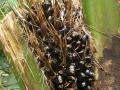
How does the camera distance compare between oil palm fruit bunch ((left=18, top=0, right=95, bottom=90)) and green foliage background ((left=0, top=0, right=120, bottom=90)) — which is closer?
green foliage background ((left=0, top=0, right=120, bottom=90))

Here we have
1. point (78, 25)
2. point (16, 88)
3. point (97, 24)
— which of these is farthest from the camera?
point (16, 88)

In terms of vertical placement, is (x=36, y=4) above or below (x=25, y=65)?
above

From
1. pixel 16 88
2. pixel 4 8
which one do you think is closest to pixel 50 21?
pixel 4 8

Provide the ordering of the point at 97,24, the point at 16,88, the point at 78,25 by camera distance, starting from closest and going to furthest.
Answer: the point at 97,24, the point at 78,25, the point at 16,88

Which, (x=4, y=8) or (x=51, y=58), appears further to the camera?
(x=4, y=8)

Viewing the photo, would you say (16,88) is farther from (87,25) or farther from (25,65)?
(87,25)

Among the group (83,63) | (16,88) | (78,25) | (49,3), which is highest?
(49,3)

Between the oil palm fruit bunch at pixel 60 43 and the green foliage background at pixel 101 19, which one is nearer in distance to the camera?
the green foliage background at pixel 101 19
